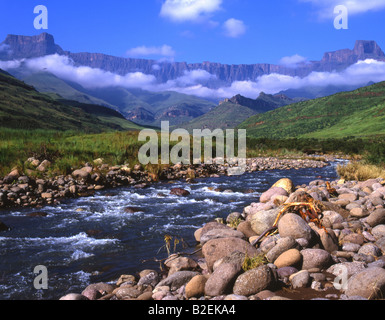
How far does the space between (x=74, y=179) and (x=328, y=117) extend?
151334mm

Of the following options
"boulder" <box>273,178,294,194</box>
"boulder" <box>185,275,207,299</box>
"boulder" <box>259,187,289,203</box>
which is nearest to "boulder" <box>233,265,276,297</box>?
"boulder" <box>185,275,207,299</box>

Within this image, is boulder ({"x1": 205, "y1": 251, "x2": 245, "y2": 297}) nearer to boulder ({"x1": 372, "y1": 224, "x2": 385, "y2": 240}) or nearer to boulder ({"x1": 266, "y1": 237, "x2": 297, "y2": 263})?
boulder ({"x1": 266, "y1": 237, "x2": 297, "y2": 263})

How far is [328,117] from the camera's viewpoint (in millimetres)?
147500

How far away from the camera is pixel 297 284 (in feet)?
16.8

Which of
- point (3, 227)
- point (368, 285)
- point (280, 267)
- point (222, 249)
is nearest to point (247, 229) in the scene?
point (222, 249)

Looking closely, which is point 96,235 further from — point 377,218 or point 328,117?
point 328,117

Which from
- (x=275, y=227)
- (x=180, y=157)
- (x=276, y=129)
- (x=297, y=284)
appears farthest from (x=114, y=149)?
(x=276, y=129)

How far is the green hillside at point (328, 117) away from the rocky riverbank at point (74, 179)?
103 meters

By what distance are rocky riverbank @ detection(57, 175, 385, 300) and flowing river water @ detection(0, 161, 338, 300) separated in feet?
3.30

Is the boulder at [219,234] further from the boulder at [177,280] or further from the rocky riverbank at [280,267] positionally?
the boulder at [177,280]

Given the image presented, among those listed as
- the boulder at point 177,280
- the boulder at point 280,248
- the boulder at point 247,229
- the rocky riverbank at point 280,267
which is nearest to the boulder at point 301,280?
the rocky riverbank at point 280,267

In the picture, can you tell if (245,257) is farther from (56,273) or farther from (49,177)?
(49,177)

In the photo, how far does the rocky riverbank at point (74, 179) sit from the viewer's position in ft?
43.5
